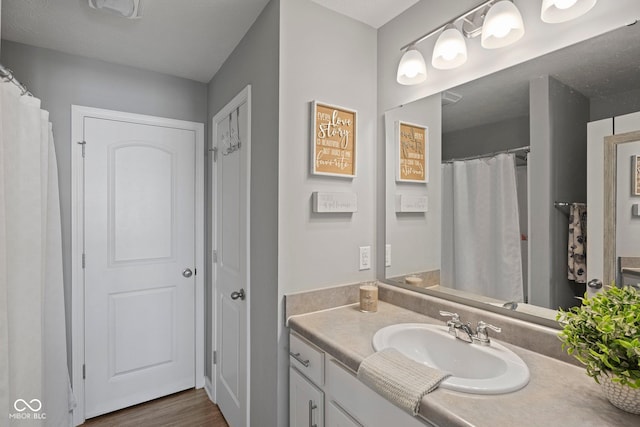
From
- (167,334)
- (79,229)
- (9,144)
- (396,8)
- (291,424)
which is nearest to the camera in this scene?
(9,144)

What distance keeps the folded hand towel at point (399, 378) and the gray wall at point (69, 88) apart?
2.19 metres

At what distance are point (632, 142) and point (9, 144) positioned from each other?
2.19 metres

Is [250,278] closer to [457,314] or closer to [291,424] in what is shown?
[291,424]

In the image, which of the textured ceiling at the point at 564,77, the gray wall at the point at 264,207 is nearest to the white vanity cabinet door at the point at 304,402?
the gray wall at the point at 264,207

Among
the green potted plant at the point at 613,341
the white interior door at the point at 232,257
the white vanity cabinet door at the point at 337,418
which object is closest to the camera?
the green potted plant at the point at 613,341

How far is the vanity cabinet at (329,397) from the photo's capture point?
981 millimetres

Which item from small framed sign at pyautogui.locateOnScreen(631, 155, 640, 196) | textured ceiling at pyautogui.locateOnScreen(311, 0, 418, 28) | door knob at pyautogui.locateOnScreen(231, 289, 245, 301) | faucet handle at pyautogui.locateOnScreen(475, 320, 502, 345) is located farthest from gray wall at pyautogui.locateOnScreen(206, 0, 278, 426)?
small framed sign at pyautogui.locateOnScreen(631, 155, 640, 196)

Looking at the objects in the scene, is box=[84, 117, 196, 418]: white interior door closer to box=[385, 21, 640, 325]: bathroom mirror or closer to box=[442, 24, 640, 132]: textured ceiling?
box=[385, 21, 640, 325]: bathroom mirror

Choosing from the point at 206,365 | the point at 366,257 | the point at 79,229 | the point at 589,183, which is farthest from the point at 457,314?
the point at 79,229

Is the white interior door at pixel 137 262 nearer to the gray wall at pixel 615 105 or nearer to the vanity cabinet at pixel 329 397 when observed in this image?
the vanity cabinet at pixel 329 397

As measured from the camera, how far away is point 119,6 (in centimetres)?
157

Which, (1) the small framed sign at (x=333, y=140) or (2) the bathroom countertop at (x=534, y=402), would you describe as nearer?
(2) the bathroom countertop at (x=534, y=402)

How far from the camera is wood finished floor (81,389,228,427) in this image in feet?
7.06

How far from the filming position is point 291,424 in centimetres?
146
